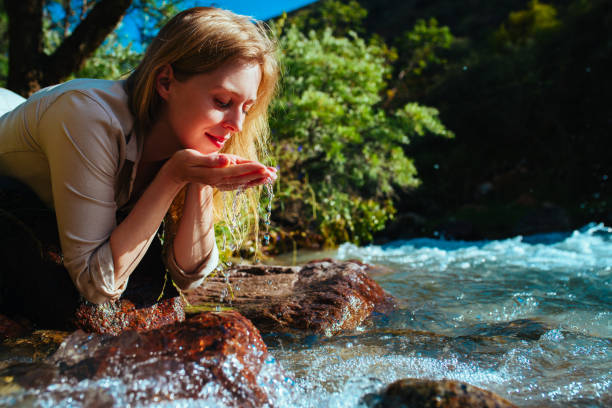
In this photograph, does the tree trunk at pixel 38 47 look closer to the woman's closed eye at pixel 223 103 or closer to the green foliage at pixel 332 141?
the green foliage at pixel 332 141

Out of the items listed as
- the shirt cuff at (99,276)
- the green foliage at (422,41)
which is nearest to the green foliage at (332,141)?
the shirt cuff at (99,276)

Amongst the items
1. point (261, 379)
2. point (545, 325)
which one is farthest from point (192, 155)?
point (545, 325)

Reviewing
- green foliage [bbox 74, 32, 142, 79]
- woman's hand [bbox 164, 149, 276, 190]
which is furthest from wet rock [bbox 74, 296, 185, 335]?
green foliage [bbox 74, 32, 142, 79]

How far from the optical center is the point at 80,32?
190 inches

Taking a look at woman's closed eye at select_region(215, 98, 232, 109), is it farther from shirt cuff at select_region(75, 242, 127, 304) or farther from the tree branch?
the tree branch

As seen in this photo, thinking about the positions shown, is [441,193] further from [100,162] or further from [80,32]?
[100,162]

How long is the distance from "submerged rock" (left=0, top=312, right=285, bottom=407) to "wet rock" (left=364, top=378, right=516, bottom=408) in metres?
0.41

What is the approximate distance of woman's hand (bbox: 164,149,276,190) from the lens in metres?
1.78

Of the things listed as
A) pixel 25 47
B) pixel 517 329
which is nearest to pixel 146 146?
pixel 517 329

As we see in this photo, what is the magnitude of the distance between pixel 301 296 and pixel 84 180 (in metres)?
1.68

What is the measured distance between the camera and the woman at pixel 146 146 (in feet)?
5.97

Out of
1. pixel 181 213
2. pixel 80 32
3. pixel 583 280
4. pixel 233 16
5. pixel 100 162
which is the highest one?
pixel 80 32

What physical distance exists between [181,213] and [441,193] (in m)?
12.5

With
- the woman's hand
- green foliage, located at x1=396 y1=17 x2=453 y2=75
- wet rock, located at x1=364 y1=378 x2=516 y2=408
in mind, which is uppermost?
green foliage, located at x1=396 y1=17 x2=453 y2=75
